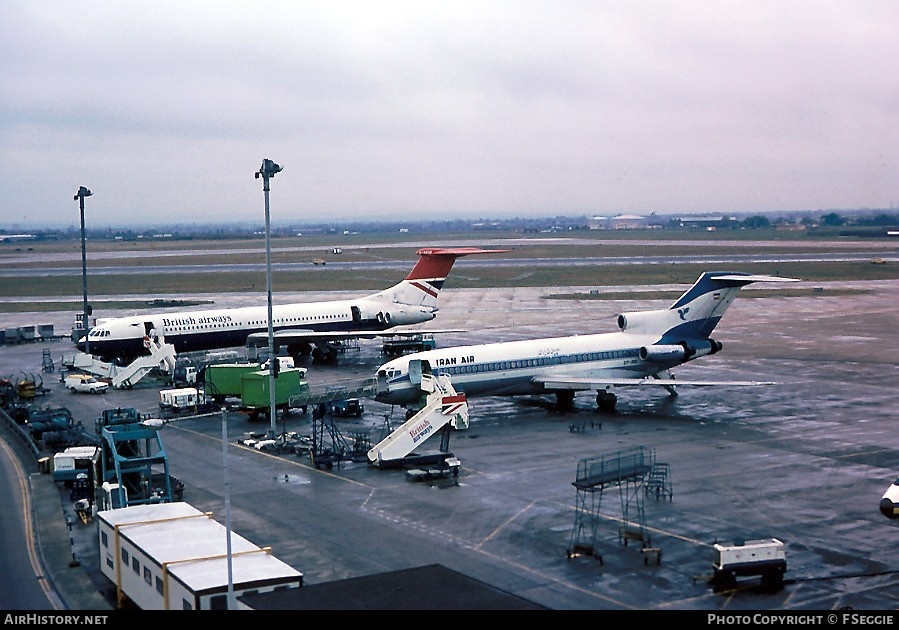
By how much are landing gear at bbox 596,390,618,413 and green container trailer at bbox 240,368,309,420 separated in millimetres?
16383

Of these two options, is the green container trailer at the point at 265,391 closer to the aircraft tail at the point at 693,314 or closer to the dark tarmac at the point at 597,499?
the dark tarmac at the point at 597,499

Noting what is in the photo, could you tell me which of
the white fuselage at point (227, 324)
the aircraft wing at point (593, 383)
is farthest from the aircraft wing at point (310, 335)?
the aircraft wing at point (593, 383)

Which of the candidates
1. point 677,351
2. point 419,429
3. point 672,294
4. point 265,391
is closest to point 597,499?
point 419,429

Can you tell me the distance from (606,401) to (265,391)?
18627 mm

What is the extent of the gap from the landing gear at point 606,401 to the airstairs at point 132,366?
30947 mm

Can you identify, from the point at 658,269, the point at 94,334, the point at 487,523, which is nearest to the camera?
the point at 487,523

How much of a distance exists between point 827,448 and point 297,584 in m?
29.8

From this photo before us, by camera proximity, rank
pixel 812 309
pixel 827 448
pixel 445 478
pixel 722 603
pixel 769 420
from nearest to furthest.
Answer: pixel 722 603 → pixel 445 478 → pixel 827 448 → pixel 769 420 → pixel 812 309

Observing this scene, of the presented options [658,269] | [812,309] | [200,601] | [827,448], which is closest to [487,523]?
[200,601]

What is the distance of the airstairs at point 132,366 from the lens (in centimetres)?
7144

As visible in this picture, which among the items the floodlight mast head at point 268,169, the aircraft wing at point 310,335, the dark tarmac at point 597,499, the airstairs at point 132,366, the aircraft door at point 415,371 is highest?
the floodlight mast head at point 268,169

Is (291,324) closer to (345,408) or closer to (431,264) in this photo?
(431,264)
